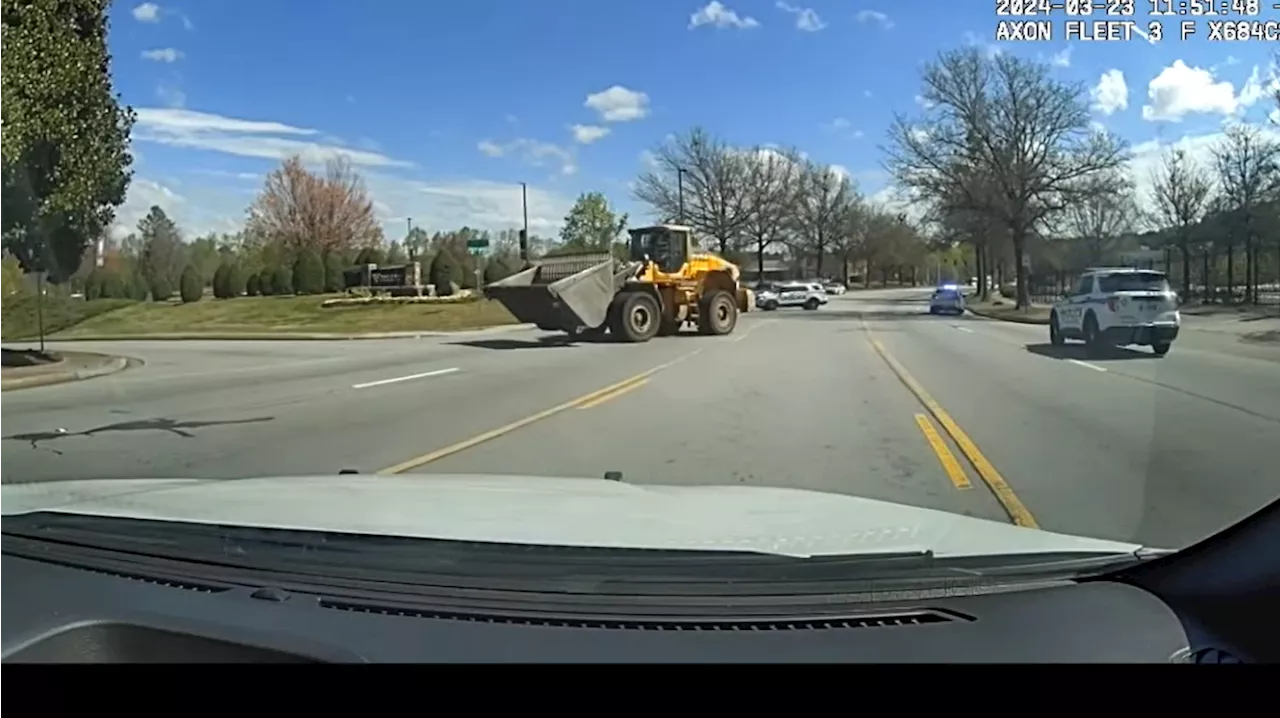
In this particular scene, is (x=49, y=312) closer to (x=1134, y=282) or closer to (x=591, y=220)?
(x=591, y=220)

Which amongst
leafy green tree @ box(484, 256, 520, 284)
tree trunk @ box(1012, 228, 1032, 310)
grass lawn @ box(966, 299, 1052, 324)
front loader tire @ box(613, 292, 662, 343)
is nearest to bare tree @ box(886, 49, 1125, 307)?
tree trunk @ box(1012, 228, 1032, 310)

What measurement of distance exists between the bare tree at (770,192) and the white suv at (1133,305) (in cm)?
219

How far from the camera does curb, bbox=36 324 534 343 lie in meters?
11.6

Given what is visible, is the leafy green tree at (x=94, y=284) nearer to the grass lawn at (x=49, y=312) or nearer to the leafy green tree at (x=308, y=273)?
the grass lawn at (x=49, y=312)

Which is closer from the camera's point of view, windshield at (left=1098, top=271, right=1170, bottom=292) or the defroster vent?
the defroster vent

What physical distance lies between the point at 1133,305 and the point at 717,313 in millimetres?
Result: 17843

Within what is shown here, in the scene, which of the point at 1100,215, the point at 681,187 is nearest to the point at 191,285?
the point at 681,187

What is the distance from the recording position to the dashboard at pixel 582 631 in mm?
3039

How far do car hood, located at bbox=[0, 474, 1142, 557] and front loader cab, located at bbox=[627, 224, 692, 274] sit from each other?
9.05 m

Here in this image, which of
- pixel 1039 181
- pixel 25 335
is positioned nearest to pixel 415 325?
pixel 25 335

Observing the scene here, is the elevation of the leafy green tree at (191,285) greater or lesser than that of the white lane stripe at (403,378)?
greater

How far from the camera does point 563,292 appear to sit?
74.7 feet

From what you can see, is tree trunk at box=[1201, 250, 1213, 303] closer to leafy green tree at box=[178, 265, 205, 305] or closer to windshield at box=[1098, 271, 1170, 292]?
windshield at box=[1098, 271, 1170, 292]

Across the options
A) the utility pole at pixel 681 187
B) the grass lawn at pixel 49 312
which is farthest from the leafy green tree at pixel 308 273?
the utility pole at pixel 681 187
